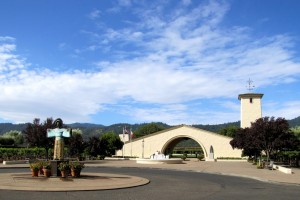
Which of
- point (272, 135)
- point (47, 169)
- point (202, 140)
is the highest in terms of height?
point (202, 140)

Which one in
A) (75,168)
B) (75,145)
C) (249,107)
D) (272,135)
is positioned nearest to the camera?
(75,168)

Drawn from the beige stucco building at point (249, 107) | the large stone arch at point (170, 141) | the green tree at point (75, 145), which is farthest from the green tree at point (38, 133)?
the beige stucco building at point (249, 107)

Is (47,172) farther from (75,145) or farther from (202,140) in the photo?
(202,140)

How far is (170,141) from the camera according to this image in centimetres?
8544

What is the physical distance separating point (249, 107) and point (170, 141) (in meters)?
17.9

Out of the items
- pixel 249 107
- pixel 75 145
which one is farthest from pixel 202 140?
pixel 75 145

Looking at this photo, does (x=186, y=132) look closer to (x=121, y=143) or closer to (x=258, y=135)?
(x=121, y=143)

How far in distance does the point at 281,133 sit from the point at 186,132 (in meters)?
44.3

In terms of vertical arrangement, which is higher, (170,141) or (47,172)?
(170,141)

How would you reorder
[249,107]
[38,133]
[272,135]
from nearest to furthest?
[272,135]
[38,133]
[249,107]

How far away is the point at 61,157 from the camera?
23000 mm

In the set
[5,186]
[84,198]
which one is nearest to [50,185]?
[5,186]

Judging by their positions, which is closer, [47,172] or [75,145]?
[47,172]

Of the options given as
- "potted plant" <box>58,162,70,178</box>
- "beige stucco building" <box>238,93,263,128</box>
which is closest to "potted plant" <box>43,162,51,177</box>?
"potted plant" <box>58,162,70,178</box>
